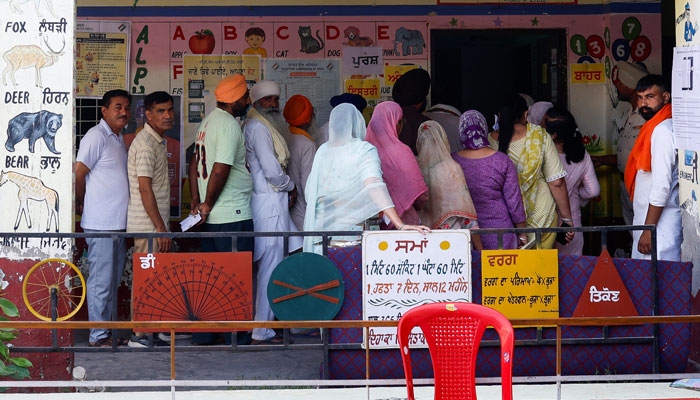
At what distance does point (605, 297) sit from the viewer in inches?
245

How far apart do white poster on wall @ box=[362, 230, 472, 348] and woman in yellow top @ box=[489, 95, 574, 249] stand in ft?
4.41

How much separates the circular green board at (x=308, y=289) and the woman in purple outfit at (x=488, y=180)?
1.39 m

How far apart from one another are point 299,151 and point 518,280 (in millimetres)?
2672

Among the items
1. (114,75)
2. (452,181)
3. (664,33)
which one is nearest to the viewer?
(452,181)

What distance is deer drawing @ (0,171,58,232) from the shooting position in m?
6.43

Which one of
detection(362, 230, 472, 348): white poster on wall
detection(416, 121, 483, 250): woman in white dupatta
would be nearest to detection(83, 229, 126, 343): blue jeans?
detection(362, 230, 472, 348): white poster on wall

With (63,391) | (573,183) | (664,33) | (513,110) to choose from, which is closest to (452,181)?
(513,110)

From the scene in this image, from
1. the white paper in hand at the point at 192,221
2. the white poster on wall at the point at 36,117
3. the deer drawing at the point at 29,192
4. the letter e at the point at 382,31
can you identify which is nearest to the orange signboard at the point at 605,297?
the white paper in hand at the point at 192,221

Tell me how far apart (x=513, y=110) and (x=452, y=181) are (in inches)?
35.8

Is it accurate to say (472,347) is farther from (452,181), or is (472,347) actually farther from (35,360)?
→ (35,360)

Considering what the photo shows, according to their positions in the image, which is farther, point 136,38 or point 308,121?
point 136,38

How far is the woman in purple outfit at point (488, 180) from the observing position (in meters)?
6.88

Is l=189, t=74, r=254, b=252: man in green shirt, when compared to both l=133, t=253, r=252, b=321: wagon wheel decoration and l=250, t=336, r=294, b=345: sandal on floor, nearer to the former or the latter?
l=250, t=336, r=294, b=345: sandal on floor

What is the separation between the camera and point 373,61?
29.8 feet
